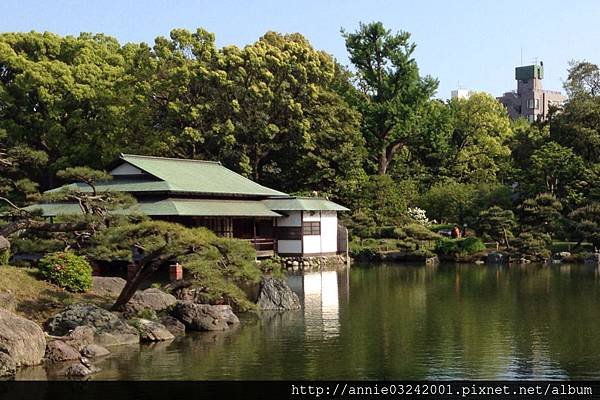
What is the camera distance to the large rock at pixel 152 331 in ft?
53.1

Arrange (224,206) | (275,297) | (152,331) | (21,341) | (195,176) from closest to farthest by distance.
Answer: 1. (21,341)
2. (152,331)
3. (275,297)
4. (224,206)
5. (195,176)

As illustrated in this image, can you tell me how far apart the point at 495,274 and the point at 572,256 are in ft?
25.2

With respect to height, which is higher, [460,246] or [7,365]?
[460,246]

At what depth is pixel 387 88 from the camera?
46719mm

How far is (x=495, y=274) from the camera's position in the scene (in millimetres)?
31016

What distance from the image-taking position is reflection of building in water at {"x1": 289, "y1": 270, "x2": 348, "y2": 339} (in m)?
17.3

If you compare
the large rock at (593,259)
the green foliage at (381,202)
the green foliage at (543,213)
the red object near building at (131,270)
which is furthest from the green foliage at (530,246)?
the red object near building at (131,270)

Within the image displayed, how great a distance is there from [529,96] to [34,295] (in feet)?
335

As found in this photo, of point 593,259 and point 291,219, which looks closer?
point 593,259

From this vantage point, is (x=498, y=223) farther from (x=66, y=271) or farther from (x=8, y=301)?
(x=8, y=301)

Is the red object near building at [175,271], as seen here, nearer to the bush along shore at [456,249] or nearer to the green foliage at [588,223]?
the bush along shore at [456,249]

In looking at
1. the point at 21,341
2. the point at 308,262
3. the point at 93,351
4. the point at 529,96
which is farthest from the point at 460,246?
the point at 529,96

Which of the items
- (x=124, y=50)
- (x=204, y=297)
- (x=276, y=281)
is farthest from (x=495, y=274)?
(x=124, y=50)

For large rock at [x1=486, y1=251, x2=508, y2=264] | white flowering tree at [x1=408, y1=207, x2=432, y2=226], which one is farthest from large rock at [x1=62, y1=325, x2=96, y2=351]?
white flowering tree at [x1=408, y1=207, x2=432, y2=226]
